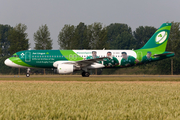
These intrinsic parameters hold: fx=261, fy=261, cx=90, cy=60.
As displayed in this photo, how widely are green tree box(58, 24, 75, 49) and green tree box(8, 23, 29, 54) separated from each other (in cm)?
725

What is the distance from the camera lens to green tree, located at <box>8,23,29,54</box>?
53.8 m

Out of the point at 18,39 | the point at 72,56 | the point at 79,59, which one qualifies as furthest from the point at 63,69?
the point at 18,39

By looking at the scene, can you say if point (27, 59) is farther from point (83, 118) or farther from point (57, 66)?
point (83, 118)

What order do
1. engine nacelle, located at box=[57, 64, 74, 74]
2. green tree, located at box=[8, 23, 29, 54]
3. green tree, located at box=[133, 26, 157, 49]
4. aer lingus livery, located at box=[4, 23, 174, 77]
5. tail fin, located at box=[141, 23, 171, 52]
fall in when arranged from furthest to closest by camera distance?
green tree, located at box=[133, 26, 157, 49] < green tree, located at box=[8, 23, 29, 54] < tail fin, located at box=[141, 23, 171, 52] < aer lingus livery, located at box=[4, 23, 174, 77] < engine nacelle, located at box=[57, 64, 74, 74]

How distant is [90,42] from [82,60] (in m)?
21.3

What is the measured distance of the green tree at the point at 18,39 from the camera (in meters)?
53.8

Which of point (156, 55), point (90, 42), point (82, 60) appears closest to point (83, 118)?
point (82, 60)

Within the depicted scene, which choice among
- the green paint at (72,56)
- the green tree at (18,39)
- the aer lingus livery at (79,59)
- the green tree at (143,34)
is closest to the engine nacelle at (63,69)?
the aer lingus livery at (79,59)

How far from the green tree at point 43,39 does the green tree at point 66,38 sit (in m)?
2.69

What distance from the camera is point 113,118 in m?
7.55

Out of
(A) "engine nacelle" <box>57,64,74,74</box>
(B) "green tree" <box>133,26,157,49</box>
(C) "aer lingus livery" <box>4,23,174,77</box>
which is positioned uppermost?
(B) "green tree" <box>133,26,157,49</box>

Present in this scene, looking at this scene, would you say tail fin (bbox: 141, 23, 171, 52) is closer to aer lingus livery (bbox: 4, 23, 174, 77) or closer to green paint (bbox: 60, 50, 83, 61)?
aer lingus livery (bbox: 4, 23, 174, 77)

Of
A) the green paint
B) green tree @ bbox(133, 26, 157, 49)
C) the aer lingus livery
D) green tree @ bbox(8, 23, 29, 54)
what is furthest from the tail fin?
green tree @ bbox(133, 26, 157, 49)

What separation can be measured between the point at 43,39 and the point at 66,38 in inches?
197
